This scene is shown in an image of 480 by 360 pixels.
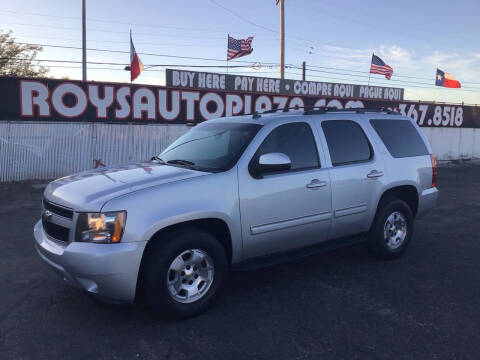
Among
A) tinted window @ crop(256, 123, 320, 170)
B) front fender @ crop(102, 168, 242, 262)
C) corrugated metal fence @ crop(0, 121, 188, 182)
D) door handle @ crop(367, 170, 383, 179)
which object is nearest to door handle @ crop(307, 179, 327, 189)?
tinted window @ crop(256, 123, 320, 170)

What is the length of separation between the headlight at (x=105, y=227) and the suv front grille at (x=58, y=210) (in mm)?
259

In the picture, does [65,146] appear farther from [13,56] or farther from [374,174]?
[13,56]

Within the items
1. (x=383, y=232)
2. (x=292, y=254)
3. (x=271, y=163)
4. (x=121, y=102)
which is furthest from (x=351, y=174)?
(x=121, y=102)

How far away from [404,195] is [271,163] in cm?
268

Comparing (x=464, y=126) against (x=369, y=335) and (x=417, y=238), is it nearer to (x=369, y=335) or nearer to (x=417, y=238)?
(x=417, y=238)

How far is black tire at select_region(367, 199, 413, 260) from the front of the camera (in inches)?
209

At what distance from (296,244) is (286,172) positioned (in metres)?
0.79

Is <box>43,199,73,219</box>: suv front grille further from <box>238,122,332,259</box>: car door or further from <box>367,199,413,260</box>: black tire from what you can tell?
<box>367,199,413,260</box>: black tire

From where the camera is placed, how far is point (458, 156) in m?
22.1

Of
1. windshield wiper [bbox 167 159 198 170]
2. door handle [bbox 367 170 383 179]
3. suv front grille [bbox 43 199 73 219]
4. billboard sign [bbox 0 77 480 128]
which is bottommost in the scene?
suv front grille [bbox 43 199 73 219]

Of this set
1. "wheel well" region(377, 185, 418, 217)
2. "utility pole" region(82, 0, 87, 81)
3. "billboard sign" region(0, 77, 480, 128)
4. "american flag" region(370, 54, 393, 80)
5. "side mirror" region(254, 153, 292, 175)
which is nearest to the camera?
"side mirror" region(254, 153, 292, 175)

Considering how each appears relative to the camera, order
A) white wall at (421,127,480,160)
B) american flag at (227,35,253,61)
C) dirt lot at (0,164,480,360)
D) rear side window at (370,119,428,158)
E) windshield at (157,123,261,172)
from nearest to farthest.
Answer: dirt lot at (0,164,480,360) → windshield at (157,123,261,172) → rear side window at (370,119,428,158) → white wall at (421,127,480,160) → american flag at (227,35,253,61)

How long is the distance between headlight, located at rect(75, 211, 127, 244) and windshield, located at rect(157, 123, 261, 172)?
1057 millimetres

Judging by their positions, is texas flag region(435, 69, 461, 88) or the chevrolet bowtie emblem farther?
texas flag region(435, 69, 461, 88)
